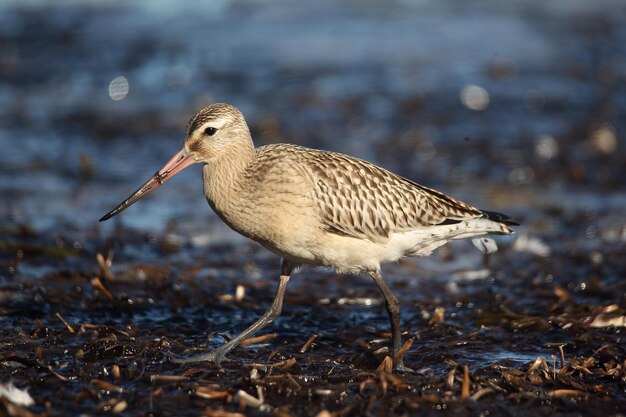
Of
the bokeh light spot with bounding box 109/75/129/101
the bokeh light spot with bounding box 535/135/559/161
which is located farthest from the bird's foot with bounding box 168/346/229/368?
the bokeh light spot with bounding box 109/75/129/101

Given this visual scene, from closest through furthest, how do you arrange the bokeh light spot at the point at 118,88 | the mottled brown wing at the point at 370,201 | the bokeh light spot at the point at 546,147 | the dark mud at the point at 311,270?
the dark mud at the point at 311,270 → the mottled brown wing at the point at 370,201 → the bokeh light spot at the point at 546,147 → the bokeh light spot at the point at 118,88

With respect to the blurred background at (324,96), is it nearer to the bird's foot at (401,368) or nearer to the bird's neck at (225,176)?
the bird's neck at (225,176)

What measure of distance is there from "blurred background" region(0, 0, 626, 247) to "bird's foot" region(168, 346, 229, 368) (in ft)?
11.0

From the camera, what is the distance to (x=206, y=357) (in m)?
6.27

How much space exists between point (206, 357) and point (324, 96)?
8274 mm

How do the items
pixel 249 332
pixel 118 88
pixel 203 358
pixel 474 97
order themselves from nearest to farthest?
pixel 203 358 < pixel 249 332 < pixel 474 97 < pixel 118 88

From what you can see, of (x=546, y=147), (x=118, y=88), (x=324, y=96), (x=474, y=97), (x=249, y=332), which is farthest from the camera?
(x=118, y=88)

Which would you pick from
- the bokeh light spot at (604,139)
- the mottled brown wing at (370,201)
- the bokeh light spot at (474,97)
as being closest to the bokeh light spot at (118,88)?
the bokeh light spot at (474,97)

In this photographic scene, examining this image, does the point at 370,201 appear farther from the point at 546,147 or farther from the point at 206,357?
the point at 546,147

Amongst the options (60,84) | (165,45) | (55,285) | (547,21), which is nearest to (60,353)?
(55,285)

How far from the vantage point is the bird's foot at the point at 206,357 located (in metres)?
6.23

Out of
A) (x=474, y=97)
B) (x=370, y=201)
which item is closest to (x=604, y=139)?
(x=474, y=97)

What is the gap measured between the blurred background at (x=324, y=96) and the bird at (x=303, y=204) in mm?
3196

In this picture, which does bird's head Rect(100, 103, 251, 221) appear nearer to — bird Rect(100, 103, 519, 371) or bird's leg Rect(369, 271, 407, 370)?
bird Rect(100, 103, 519, 371)
